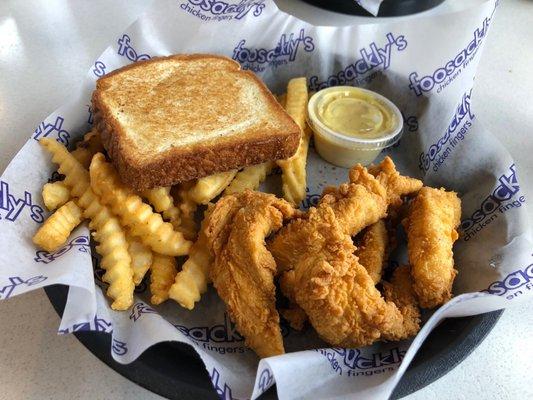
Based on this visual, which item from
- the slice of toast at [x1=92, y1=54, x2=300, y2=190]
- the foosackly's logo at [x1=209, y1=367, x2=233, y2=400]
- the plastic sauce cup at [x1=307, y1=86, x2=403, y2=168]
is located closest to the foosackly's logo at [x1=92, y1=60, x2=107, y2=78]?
the slice of toast at [x1=92, y1=54, x2=300, y2=190]

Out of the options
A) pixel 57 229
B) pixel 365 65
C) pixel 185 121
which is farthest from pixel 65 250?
pixel 365 65

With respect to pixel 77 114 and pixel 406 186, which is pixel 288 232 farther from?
pixel 77 114

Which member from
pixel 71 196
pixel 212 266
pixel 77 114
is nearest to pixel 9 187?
pixel 71 196

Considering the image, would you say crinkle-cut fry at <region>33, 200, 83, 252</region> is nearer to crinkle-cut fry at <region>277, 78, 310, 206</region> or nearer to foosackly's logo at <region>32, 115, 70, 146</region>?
foosackly's logo at <region>32, 115, 70, 146</region>

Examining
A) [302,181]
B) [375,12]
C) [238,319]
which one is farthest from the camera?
[375,12]

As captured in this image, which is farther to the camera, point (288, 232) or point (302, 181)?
point (302, 181)

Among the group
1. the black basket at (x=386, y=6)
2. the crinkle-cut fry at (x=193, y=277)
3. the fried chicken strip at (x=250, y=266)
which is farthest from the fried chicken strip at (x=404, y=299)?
the black basket at (x=386, y=6)
